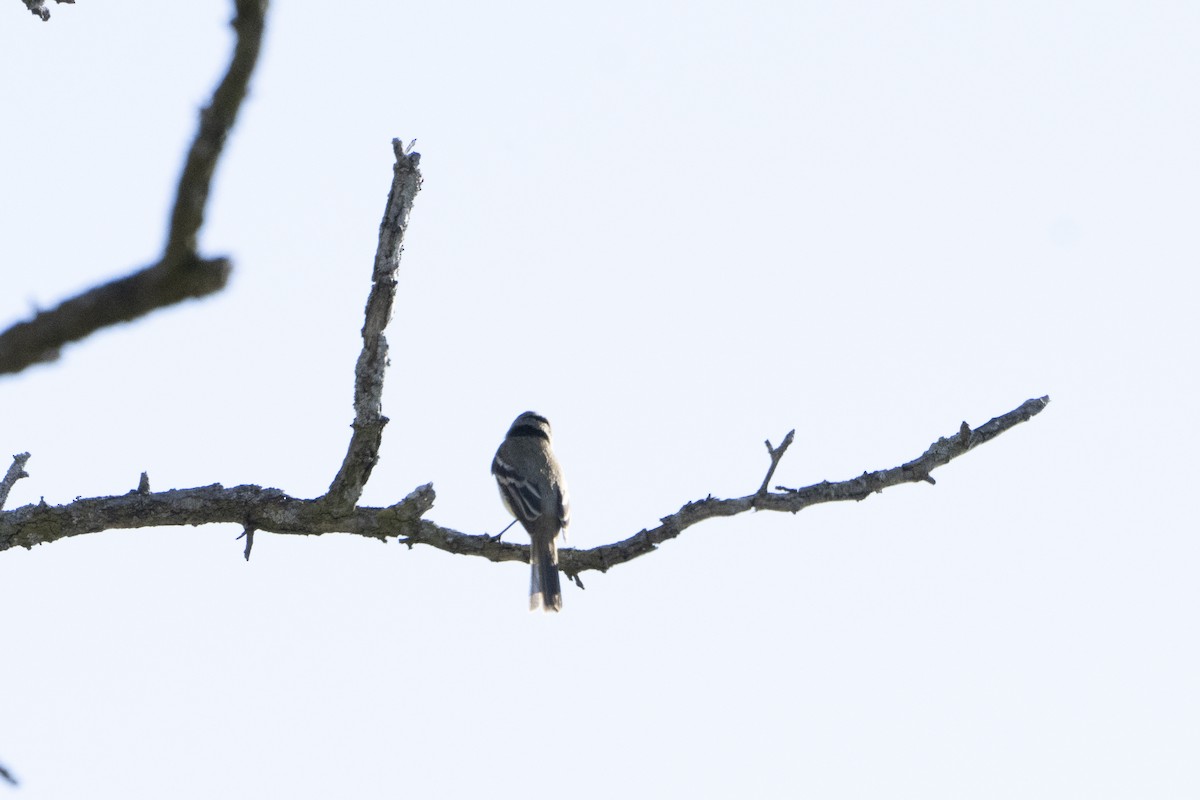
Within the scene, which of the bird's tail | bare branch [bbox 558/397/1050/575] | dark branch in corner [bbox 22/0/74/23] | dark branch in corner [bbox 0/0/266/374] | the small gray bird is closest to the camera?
dark branch in corner [bbox 0/0/266/374]

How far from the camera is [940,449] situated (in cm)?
779

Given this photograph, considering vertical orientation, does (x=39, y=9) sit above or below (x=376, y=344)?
above

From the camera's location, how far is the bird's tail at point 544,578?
8.56 m

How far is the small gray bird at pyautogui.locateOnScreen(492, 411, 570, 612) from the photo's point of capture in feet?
30.3

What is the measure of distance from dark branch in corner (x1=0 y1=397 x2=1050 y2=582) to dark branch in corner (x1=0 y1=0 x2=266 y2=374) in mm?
5703

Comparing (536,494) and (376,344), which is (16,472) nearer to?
(376,344)

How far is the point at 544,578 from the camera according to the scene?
9188 millimetres

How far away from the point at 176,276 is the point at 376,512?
19.3 feet

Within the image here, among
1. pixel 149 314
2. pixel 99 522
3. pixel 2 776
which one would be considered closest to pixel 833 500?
pixel 99 522

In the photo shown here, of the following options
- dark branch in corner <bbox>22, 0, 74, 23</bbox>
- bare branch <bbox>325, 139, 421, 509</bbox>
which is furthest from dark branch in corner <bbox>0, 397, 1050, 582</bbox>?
dark branch in corner <bbox>22, 0, 74, 23</bbox>

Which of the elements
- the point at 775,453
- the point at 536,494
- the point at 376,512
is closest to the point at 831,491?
the point at 775,453

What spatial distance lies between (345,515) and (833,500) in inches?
105

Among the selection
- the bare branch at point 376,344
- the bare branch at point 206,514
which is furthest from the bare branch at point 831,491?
the bare branch at point 376,344

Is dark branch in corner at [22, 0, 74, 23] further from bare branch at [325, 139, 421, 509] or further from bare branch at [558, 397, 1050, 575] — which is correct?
bare branch at [558, 397, 1050, 575]
